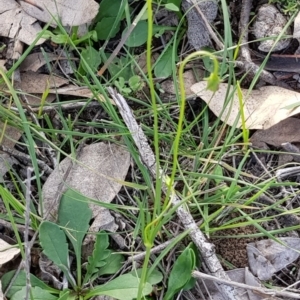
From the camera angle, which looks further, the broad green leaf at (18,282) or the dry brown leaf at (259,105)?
the dry brown leaf at (259,105)

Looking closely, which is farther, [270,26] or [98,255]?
[270,26]

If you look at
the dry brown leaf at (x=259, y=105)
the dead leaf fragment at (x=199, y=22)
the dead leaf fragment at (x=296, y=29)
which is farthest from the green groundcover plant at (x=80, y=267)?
the dead leaf fragment at (x=296, y=29)

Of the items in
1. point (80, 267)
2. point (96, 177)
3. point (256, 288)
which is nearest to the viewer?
point (256, 288)

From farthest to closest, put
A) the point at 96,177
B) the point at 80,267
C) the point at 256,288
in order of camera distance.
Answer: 1. the point at 96,177
2. the point at 80,267
3. the point at 256,288

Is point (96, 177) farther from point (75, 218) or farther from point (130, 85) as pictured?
point (130, 85)

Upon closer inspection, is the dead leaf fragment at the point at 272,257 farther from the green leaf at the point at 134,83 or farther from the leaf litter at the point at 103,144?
the green leaf at the point at 134,83

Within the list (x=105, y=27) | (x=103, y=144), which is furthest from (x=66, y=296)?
(x=105, y=27)
